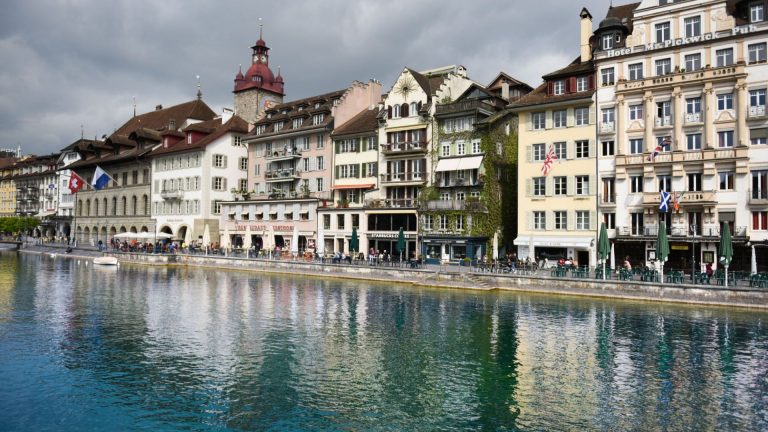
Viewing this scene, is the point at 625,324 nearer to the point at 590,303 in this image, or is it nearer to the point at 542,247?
the point at 590,303

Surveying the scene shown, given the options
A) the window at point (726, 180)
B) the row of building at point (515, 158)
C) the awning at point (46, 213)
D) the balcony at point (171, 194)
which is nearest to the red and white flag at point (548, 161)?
the row of building at point (515, 158)

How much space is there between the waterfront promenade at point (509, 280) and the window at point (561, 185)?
10.4m

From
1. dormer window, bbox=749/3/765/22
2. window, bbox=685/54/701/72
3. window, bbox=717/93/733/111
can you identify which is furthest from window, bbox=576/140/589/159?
dormer window, bbox=749/3/765/22

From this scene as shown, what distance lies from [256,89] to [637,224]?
67135 millimetres

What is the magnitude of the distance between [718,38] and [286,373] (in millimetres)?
44290

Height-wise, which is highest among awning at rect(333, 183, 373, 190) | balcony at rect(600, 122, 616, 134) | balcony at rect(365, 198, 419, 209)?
balcony at rect(600, 122, 616, 134)

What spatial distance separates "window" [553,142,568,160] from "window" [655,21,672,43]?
461 inches

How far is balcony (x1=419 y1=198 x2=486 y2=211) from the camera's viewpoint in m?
59.1

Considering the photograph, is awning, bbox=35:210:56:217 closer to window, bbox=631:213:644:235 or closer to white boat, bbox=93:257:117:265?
white boat, bbox=93:257:117:265

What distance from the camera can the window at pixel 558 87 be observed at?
182 ft

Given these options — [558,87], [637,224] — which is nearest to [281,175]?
[558,87]

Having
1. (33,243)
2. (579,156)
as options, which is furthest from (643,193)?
(33,243)

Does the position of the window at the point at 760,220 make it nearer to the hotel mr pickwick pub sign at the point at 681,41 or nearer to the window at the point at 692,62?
the window at the point at 692,62

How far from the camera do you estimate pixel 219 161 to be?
85.1 m
